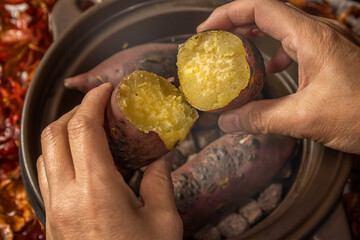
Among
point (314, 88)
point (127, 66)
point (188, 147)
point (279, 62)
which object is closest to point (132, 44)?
point (127, 66)

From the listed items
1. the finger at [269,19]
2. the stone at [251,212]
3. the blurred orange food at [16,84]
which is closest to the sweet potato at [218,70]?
the finger at [269,19]

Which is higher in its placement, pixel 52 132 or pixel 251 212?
pixel 52 132

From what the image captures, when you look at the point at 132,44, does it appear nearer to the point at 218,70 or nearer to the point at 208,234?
the point at 218,70

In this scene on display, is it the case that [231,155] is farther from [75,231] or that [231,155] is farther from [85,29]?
[85,29]

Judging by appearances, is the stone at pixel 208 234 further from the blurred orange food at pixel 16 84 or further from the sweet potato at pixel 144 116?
the blurred orange food at pixel 16 84

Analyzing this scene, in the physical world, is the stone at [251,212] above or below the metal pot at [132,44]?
below

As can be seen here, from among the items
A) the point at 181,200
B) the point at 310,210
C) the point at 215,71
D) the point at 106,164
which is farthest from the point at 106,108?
the point at 310,210

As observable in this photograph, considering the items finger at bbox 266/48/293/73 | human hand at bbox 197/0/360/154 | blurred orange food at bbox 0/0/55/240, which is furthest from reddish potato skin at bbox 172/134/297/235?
blurred orange food at bbox 0/0/55/240

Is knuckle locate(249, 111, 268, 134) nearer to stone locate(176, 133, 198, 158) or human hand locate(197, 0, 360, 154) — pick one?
human hand locate(197, 0, 360, 154)
